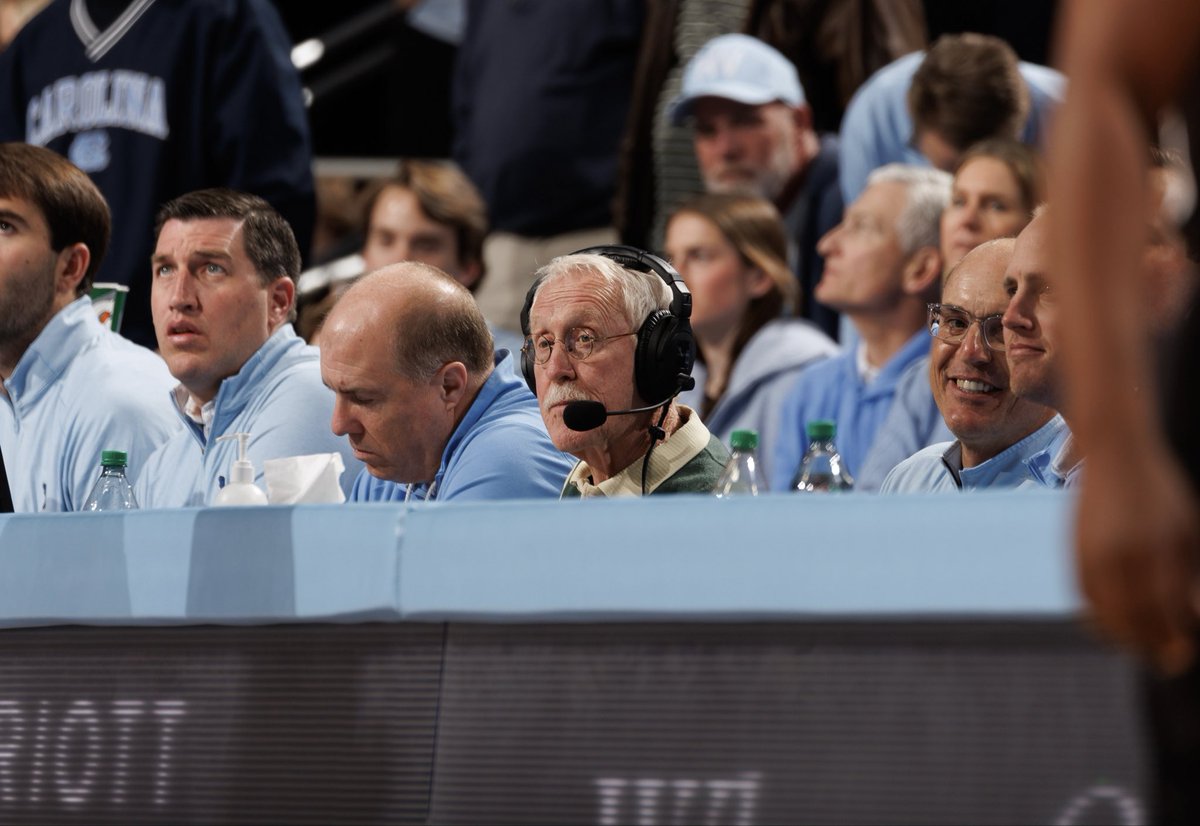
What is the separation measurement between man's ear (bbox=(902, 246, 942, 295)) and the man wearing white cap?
0.58m

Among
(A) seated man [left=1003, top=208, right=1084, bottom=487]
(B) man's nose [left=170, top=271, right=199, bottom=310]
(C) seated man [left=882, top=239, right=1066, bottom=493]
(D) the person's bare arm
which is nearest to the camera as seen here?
(D) the person's bare arm

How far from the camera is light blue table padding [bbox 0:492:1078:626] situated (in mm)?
1817

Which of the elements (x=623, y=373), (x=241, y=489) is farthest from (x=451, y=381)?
(x=241, y=489)

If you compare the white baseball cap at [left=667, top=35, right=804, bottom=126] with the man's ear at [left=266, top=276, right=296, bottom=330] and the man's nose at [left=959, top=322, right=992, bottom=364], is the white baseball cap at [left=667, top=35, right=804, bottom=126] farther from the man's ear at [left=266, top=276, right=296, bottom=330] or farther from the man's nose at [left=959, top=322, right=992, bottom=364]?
the man's nose at [left=959, top=322, right=992, bottom=364]

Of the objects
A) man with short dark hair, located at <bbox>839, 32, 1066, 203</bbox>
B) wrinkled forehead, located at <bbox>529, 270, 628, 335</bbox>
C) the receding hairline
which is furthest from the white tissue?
man with short dark hair, located at <bbox>839, 32, 1066, 203</bbox>

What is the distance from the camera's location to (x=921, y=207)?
427cm

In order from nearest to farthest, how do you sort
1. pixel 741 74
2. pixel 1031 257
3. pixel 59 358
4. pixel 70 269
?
pixel 1031 257 < pixel 59 358 < pixel 70 269 < pixel 741 74

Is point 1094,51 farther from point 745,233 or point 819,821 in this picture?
point 745,233

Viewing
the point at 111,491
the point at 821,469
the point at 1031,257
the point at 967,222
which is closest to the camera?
the point at 1031,257

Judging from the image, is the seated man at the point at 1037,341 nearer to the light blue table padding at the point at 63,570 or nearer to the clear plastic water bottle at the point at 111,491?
the light blue table padding at the point at 63,570

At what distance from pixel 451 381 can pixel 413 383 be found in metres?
0.07

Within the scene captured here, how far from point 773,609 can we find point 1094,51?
845 mm

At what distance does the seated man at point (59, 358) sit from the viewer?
11.8ft

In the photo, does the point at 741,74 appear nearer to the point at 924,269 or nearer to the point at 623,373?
the point at 924,269
